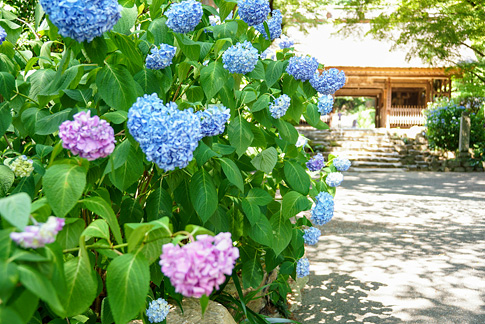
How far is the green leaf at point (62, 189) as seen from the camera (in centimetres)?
108

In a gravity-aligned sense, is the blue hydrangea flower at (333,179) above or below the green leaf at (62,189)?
below

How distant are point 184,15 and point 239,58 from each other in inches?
10.2

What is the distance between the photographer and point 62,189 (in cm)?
109

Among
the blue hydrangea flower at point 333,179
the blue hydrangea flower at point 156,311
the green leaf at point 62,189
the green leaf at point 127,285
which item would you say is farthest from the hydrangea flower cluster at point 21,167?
the blue hydrangea flower at point 333,179

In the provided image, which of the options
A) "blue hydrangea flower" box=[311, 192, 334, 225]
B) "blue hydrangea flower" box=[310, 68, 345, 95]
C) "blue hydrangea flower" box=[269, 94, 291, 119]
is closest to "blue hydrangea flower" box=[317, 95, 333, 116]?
"blue hydrangea flower" box=[310, 68, 345, 95]

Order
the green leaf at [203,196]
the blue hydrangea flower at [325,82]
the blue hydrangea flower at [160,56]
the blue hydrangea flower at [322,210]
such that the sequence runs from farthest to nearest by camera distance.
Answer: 1. the blue hydrangea flower at [322,210]
2. the blue hydrangea flower at [325,82]
3. the blue hydrangea flower at [160,56]
4. the green leaf at [203,196]

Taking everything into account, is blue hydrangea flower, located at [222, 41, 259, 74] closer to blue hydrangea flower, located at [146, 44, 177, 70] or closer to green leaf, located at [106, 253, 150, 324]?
blue hydrangea flower, located at [146, 44, 177, 70]

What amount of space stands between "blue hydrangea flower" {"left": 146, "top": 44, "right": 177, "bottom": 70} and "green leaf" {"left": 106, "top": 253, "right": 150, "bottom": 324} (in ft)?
3.00

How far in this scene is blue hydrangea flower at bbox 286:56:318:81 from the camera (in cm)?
193

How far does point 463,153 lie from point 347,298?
1165 centimetres

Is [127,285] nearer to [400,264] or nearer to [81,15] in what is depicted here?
[81,15]

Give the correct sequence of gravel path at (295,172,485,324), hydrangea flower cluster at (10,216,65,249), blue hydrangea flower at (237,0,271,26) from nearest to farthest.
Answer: hydrangea flower cluster at (10,216,65,249), blue hydrangea flower at (237,0,271,26), gravel path at (295,172,485,324)

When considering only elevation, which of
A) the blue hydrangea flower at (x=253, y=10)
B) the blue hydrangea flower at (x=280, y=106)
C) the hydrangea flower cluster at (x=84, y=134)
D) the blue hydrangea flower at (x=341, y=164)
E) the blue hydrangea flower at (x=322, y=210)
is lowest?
the blue hydrangea flower at (x=322, y=210)

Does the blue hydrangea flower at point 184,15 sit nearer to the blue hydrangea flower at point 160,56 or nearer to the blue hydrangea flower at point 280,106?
the blue hydrangea flower at point 160,56
